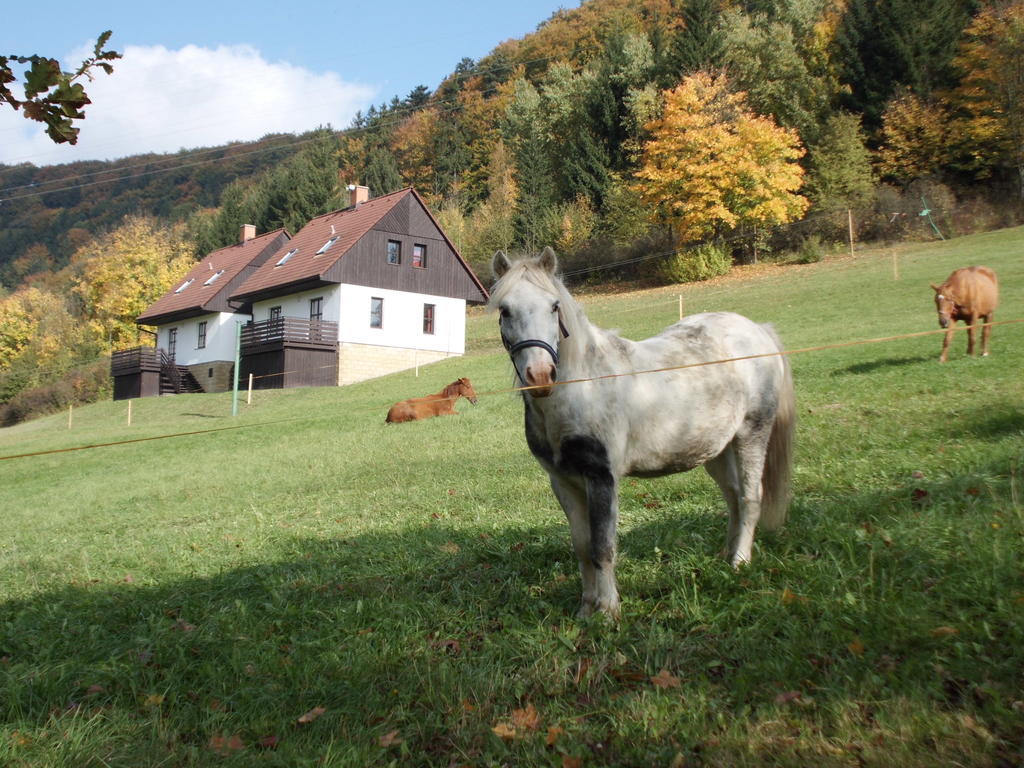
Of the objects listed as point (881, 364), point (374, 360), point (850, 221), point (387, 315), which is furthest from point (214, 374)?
point (881, 364)

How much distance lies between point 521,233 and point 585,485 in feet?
174

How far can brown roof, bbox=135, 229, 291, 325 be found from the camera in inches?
1759

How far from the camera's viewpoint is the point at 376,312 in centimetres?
3938

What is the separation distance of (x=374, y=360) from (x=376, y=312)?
2.76 meters

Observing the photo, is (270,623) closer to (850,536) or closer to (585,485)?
(585,485)

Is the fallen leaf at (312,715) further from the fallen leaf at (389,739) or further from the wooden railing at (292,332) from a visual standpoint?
the wooden railing at (292,332)

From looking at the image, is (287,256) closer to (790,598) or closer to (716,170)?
(716,170)

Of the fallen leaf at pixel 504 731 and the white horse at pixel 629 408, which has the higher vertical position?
the white horse at pixel 629 408

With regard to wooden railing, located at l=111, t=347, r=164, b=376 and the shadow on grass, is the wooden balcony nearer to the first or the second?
wooden railing, located at l=111, t=347, r=164, b=376

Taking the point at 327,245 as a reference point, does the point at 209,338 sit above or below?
below

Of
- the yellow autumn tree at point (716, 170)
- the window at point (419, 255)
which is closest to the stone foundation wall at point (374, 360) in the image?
the window at point (419, 255)

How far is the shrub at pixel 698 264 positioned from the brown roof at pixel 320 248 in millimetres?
11401

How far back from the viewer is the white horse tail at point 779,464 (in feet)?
17.2

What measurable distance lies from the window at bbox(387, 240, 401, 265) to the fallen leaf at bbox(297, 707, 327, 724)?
124 feet
